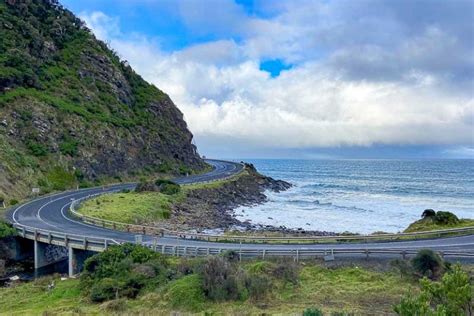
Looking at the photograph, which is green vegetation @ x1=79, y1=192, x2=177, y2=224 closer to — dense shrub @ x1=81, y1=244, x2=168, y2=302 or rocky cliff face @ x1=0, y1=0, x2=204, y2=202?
rocky cliff face @ x1=0, y1=0, x2=204, y2=202

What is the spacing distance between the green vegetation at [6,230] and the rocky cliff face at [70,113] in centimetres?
1953

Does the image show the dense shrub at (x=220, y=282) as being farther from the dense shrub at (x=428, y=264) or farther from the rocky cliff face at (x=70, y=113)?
the rocky cliff face at (x=70, y=113)

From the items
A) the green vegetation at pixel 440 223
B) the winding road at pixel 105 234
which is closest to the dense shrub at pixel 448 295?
the winding road at pixel 105 234

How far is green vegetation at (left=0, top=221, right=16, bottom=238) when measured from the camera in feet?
118

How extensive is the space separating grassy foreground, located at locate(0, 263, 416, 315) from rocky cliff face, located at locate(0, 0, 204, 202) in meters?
37.3

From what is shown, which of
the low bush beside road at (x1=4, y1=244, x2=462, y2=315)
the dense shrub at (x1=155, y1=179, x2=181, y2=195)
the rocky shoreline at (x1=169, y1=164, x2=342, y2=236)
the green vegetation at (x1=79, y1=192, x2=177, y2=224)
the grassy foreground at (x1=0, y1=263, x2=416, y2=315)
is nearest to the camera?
the grassy foreground at (x1=0, y1=263, x2=416, y2=315)

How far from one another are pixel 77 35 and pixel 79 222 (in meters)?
83.2

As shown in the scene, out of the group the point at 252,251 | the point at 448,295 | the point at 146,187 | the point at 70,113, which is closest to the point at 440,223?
the point at 252,251

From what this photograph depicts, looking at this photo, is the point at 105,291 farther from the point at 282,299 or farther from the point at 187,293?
the point at 282,299

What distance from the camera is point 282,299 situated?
2034 centimetres

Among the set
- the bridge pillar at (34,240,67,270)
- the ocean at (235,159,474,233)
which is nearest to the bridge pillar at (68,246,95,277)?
the bridge pillar at (34,240,67,270)

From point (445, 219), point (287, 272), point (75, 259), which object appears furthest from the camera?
point (445, 219)

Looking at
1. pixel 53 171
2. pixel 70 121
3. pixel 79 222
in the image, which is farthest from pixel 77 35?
pixel 79 222

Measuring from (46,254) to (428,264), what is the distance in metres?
28.6
